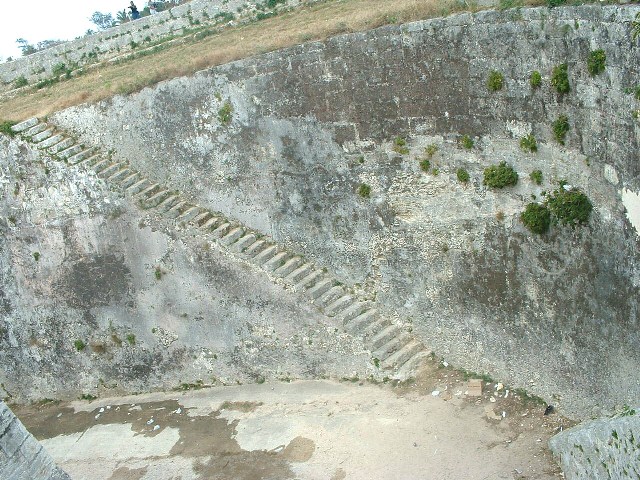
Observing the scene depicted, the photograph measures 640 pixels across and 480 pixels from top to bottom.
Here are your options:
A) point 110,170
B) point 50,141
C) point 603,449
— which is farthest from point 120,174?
point 603,449

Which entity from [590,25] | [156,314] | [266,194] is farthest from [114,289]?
[590,25]

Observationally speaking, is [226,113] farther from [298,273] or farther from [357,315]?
[357,315]

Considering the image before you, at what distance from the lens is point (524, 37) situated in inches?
494

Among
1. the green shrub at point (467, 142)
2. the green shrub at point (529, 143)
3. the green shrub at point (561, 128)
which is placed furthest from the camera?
the green shrub at point (467, 142)

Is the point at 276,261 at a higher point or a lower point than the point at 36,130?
lower

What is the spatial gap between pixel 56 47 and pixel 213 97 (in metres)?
11.4

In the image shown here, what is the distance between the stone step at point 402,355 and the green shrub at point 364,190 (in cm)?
314

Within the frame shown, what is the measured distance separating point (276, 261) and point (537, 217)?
5490mm

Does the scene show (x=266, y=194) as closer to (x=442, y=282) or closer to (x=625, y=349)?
(x=442, y=282)

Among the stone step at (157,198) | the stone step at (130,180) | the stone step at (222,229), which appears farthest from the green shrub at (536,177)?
the stone step at (130,180)

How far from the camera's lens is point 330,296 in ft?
51.6

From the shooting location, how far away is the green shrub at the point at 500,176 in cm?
1337

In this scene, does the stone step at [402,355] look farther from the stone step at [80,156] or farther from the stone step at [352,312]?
the stone step at [80,156]

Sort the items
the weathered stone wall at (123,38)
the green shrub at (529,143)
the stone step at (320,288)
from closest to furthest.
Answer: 1. the green shrub at (529,143)
2. the stone step at (320,288)
3. the weathered stone wall at (123,38)
